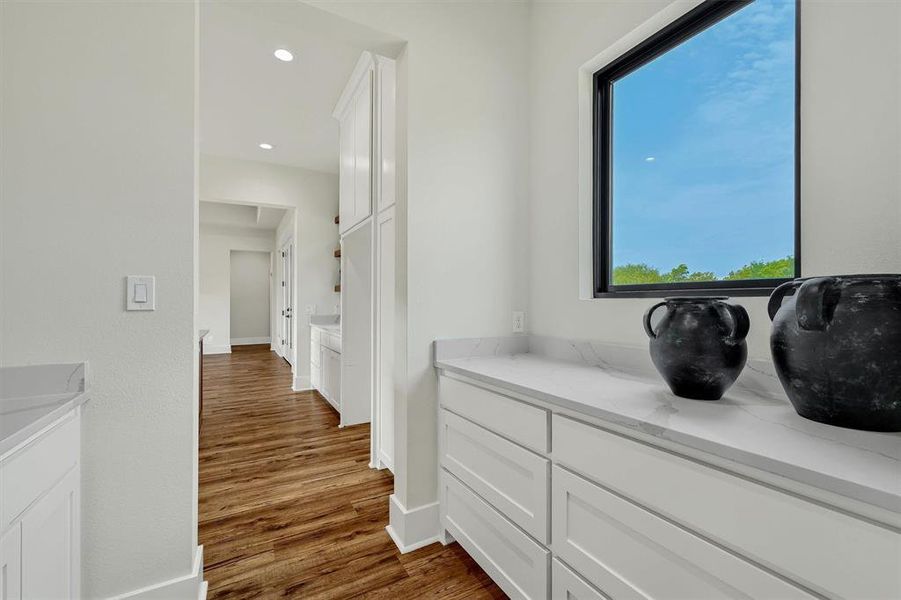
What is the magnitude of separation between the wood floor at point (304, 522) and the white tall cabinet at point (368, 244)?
0.34 m

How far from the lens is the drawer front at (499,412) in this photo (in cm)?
122

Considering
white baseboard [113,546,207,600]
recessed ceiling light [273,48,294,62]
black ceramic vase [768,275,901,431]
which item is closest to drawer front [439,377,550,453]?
black ceramic vase [768,275,901,431]

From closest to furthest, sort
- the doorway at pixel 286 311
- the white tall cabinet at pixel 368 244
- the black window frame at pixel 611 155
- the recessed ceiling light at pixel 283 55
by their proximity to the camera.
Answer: the black window frame at pixel 611 155 → the white tall cabinet at pixel 368 244 → the recessed ceiling light at pixel 283 55 → the doorway at pixel 286 311

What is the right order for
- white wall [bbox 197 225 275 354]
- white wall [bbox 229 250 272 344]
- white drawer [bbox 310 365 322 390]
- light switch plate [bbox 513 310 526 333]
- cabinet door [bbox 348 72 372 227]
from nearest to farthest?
light switch plate [bbox 513 310 526 333]
cabinet door [bbox 348 72 372 227]
white drawer [bbox 310 365 322 390]
white wall [bbox 197 225 275 354]
white wall [bbox 229 250 272 344]

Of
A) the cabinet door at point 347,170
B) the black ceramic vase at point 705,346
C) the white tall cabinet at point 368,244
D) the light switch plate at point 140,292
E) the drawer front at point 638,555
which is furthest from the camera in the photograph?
the cabinet door at point 347,170

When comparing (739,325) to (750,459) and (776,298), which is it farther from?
(750,459)

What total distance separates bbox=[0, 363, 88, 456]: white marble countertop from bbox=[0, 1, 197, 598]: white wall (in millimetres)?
37

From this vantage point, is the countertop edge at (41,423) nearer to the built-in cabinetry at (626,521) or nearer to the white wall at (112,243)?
the white wall at (112,243)

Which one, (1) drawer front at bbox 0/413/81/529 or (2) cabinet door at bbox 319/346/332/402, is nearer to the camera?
(1) drawer front at bbox 0/413/81/529

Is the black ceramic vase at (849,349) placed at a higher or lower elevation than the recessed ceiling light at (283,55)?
lower

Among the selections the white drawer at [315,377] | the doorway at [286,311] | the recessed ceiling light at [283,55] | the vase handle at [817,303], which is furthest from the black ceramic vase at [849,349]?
the doorway at [286,311]

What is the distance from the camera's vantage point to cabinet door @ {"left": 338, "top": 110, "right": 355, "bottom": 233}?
3115mm

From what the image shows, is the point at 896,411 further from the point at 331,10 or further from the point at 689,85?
the point at 331,10

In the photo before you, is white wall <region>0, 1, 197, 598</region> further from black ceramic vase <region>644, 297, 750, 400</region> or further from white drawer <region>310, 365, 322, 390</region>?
white drawer <region>310, 365, 322, 390</region>
